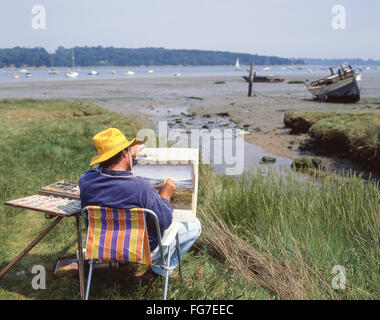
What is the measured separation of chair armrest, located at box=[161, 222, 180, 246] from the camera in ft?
9.95

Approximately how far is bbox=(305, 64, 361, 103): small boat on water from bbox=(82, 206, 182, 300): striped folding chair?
3104cm

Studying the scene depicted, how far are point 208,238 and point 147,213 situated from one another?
5.49 ft

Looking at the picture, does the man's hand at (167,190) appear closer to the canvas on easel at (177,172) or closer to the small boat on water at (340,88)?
the canvas on easel at (177,172)

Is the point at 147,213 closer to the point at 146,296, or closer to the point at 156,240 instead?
the point at 156,240

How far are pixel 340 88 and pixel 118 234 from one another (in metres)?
31.6

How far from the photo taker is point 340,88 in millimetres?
31375

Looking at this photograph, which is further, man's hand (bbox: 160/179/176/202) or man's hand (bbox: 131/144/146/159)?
man's hand (bbox: 131/144/146/159)

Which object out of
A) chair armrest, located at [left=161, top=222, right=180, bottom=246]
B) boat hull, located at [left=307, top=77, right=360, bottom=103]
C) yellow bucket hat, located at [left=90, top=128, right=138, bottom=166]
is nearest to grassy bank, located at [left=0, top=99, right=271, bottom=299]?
chair armrest, located at [left=161, top=222, right=180, bottom=246]

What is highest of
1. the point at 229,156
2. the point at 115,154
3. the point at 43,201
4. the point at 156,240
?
the point at 115,154

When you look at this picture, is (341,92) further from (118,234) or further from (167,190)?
(118,234)

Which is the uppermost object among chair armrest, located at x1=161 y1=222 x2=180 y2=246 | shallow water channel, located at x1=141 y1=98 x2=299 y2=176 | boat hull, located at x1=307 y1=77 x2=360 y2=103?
boat hull, located at x1=307 y1=77 x2=360 y2=103

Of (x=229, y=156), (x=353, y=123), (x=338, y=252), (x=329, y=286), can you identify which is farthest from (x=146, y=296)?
(x=353, y=123)

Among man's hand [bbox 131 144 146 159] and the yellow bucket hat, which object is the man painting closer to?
the yellow bucket hat

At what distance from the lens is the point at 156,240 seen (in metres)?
3.16
